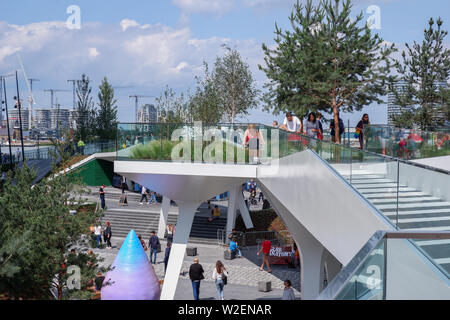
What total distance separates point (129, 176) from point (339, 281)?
17.1 m

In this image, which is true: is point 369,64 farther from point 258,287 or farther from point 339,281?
point 339,281

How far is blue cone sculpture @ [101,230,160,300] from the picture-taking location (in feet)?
→ 54.3

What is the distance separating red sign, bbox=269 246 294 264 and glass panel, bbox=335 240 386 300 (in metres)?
23.2

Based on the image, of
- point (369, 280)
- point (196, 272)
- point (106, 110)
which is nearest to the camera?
point (369, 280)

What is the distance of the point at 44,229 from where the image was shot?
12.3m

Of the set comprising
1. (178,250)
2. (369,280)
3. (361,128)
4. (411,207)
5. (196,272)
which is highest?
(361,128)

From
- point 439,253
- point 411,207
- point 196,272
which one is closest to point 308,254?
point 196,272

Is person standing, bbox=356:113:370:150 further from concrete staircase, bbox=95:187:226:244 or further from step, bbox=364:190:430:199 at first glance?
concrete staircase, bbox=95:187:226:244

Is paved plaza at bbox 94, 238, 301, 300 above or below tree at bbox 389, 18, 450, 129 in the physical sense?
below

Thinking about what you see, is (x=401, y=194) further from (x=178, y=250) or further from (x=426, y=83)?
(x=426, y=83)

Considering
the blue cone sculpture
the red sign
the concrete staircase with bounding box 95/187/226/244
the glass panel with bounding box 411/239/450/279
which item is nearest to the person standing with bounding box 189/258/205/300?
the blue cone sculpture

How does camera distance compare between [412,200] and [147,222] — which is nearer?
[412,200]

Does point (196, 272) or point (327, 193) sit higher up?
point (327, 193)

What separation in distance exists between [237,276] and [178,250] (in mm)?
5118
